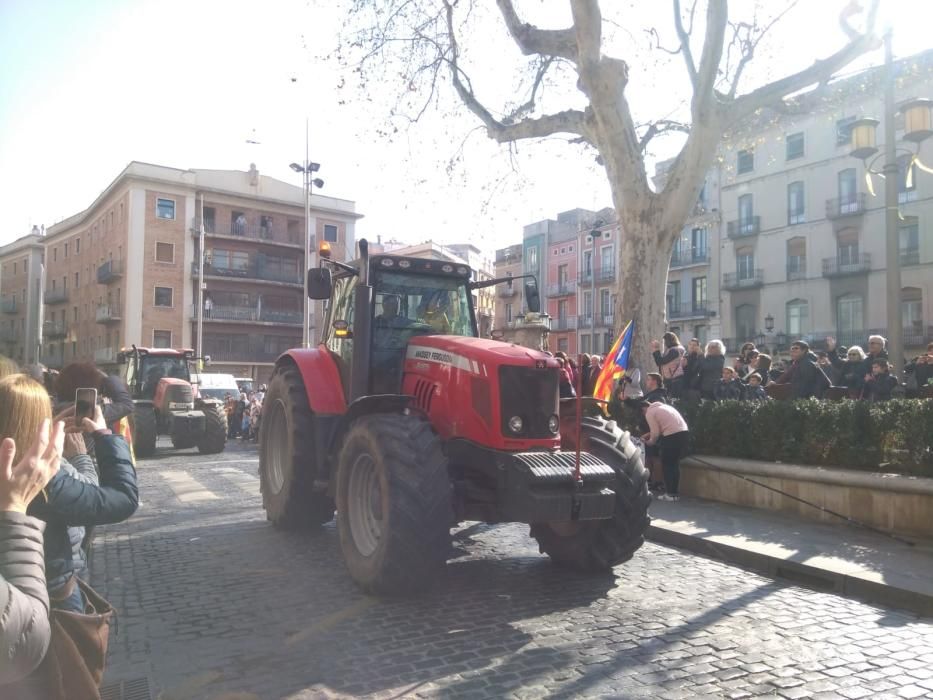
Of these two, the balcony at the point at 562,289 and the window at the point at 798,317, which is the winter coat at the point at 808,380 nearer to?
the window at the point at 798,317

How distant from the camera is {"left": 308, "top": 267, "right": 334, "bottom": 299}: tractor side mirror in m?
6.58

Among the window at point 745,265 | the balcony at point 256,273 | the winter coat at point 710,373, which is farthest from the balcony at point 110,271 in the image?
the winter coat at point 710,373

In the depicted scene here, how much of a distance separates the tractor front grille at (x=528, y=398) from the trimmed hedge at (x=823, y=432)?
4.05 meters

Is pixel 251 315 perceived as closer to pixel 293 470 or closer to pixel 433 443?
pixel 293 470

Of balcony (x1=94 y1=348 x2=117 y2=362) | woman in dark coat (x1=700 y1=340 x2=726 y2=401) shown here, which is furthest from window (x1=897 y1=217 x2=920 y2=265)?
balcony (x1=94 y1=348 x2=117 y2=362)

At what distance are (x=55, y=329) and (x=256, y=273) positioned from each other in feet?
72.9

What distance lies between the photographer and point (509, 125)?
13.8m

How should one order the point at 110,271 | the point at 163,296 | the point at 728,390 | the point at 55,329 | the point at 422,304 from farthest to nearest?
the point at 55,329, the point at 110,271, the point at 163,296, the point at 728,390, the point at 422,304

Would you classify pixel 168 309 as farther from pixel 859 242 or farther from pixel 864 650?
pixel 864 650

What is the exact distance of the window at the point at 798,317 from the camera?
3778 centimetres

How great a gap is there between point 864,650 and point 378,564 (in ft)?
10.1

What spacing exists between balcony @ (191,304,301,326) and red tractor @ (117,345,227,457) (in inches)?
1126

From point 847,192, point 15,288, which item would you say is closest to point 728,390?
point 847,192

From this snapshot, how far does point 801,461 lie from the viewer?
8438 mm
